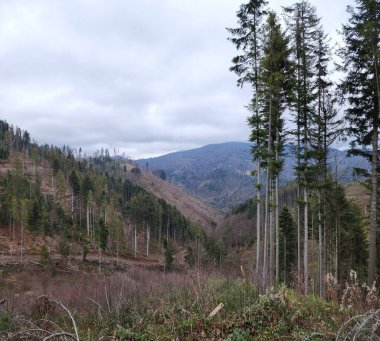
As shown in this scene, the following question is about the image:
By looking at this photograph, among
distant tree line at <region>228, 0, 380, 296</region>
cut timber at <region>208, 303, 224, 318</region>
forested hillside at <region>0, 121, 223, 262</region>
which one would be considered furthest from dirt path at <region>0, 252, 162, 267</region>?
cut timber at <region>208, 303, 224, 318</region>

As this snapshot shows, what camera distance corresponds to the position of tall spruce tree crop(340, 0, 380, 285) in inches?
500

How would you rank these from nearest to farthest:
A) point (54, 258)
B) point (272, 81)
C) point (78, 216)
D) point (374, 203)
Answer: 1. point (374, 203)
2. point (272, 81)
3. point (54, 258)
4. point (78, 216)

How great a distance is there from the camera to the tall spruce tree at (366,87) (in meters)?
12.7

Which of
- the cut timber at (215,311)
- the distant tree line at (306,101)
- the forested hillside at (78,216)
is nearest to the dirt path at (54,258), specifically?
the forested hillside at (78,216)

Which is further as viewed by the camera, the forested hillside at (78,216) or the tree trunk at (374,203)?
the forested hillside at (78,216)

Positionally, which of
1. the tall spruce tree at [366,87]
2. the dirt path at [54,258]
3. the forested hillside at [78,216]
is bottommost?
the dirt path at [54,258]

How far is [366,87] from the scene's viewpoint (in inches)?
546

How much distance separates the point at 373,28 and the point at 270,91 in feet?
16.2

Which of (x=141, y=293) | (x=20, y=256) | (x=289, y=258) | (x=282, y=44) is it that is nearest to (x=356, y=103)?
(x=282, y=44)

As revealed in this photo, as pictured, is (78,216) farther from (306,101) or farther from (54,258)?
(306,101)

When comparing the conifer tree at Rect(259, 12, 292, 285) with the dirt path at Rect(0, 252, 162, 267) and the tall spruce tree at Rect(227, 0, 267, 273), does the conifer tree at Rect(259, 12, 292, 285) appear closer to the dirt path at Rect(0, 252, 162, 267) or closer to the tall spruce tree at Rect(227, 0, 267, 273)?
the tall spruce tree at Rect(227, 0, 267, 273)

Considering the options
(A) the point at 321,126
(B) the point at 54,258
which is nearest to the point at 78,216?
(B) the point at 54,258

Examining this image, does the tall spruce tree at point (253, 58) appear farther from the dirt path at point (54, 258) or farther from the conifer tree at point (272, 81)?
the dirt path at point (54, 258)

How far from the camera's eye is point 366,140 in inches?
567
